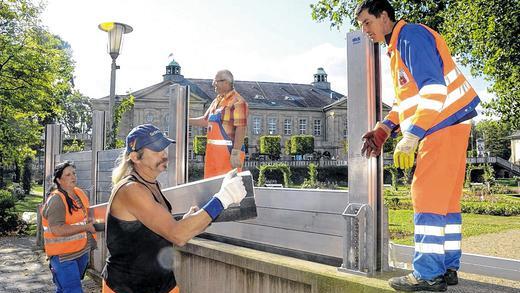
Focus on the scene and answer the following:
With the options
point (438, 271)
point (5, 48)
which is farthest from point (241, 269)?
point (5, 48)

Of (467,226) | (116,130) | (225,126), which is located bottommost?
(467,226)

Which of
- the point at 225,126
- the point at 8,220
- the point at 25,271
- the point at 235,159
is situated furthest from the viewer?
the point at 8,220

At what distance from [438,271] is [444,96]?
1133 millimetres

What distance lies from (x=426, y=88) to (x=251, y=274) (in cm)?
229

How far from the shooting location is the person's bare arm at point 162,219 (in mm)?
2510

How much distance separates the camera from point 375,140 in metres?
3.27

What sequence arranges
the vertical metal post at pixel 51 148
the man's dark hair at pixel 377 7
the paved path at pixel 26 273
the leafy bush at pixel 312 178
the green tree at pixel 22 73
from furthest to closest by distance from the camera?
the leafy bush at pixel 312 178 < the green tree at pixel 22 73 < the vertical metal post at pixel 51 148 < the paved path at pixel 26 273 < the man's dark hair at pixel 377 7

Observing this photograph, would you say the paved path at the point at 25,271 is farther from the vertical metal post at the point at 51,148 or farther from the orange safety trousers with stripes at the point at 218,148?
the orange safety trousers with stripes at the point at 218,148

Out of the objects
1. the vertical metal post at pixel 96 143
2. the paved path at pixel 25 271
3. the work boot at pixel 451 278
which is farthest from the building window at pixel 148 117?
the work boot at pixel 451 278

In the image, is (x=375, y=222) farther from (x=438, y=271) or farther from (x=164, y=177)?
(x=164, y=177)

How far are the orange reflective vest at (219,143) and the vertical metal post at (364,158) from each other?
217 cm

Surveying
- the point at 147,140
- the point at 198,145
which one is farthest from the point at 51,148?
the point at 198,145

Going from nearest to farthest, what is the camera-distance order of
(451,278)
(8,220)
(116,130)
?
(451,278)
(116,130)
(8,220)

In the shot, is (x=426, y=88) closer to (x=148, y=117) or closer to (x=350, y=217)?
(x=350, y=217)
